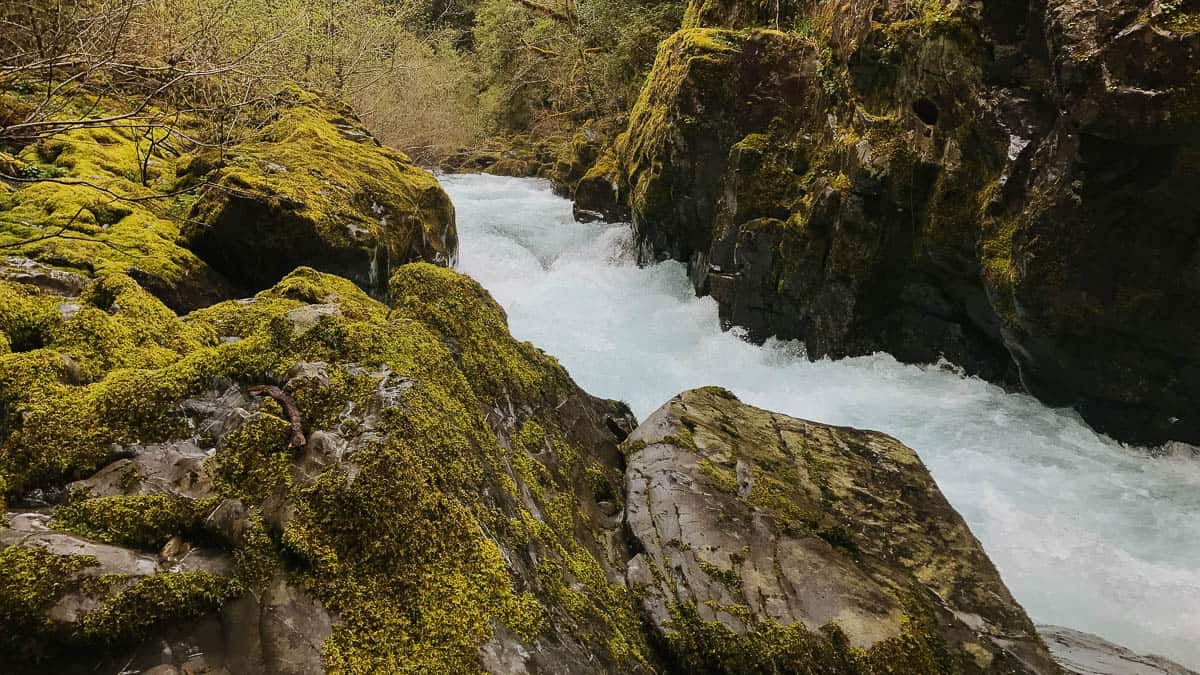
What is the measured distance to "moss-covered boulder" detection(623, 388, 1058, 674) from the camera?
3.07 m

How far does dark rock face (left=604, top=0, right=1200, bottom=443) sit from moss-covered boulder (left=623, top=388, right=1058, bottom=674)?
3.02m

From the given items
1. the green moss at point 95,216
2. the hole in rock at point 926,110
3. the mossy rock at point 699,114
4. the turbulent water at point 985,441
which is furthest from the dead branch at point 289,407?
the mossy rock at point 699,114

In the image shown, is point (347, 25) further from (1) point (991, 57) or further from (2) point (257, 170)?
(1) point (991, 57)

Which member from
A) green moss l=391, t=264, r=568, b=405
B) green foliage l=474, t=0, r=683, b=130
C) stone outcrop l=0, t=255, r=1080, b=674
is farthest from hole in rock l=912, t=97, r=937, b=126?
green foliage l=474, t=0, r=683, b=130

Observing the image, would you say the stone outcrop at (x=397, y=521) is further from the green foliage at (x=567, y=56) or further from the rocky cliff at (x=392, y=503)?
the green foliage at (x=567, y=56)

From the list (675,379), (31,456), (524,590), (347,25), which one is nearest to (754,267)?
(675,379)

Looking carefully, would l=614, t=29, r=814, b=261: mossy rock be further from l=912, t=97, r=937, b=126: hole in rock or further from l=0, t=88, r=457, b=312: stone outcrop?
l=0, t=88, r=457, b=312: stone outcrop

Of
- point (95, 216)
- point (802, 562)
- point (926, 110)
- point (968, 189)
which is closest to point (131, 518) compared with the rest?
point (802, 562)

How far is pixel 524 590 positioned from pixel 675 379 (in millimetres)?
6589

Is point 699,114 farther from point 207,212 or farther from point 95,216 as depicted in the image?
point 95,216

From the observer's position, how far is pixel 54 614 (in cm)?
167

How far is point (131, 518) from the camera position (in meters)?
2.02

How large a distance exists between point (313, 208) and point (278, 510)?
459 cm

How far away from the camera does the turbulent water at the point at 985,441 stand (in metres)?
4.80
